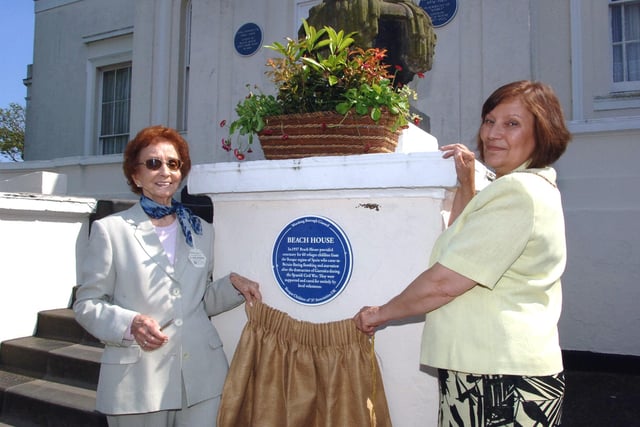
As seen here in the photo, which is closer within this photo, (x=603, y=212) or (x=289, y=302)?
(x=289, y=302)

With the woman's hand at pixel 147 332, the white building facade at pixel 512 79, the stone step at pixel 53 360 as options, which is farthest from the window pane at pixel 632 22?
the stone step at pixel 53 360

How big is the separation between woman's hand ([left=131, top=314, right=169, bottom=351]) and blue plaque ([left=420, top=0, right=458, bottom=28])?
209 inches

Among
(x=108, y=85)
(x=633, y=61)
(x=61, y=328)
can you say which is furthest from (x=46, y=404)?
(x=108, y=85)

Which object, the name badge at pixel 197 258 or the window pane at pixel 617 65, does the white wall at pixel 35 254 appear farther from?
the window pane at pixel 617 65

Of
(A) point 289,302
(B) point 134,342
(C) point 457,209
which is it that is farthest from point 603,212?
(B) point 134,342

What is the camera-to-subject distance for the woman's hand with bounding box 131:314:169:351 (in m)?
1.88

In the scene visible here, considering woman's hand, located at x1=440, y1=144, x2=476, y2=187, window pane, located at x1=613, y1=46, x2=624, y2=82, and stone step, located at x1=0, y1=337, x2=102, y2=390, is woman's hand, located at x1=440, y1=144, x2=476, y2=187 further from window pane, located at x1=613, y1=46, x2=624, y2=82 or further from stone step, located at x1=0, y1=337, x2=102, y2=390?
window pane, located at x1=613, y1=46, x2=624, y2=82

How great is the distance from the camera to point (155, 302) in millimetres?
2010

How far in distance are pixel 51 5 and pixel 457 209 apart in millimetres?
11368

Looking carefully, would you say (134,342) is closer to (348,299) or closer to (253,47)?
(348,299)

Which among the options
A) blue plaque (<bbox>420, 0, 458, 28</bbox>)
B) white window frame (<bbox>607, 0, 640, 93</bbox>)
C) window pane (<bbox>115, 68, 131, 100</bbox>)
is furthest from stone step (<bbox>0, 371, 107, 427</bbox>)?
window pane (<bbox>115, 68, 131, 100</bbox>)

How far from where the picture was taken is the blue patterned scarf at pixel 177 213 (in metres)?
2.11

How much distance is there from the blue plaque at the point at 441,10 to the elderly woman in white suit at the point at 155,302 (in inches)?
188

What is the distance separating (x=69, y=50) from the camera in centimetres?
1041
